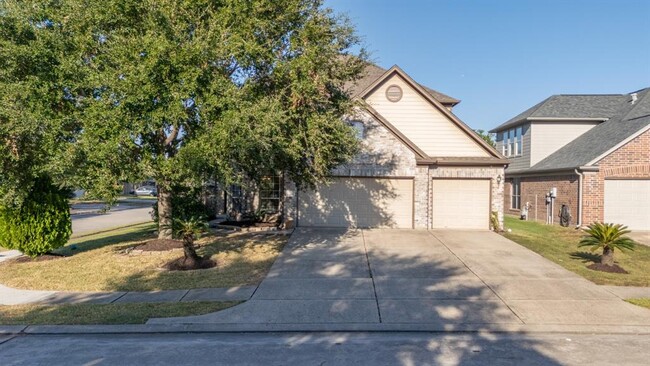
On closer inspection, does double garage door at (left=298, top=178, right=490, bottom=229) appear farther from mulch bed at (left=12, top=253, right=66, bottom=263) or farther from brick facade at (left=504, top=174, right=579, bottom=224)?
mulch bed at (left=12, top=253, right=66, bottom=263)

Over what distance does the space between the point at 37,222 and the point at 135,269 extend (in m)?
3.43

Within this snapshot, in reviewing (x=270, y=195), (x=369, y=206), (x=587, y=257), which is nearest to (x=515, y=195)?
(x=369, y=206)

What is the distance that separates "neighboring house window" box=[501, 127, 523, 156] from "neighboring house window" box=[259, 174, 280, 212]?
1535 cm

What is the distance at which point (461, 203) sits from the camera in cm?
1848

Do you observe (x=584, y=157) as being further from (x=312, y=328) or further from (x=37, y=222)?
(x=37, y=222)

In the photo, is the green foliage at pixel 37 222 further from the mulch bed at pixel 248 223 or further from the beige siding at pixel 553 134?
the beige siding at pixel 553 134

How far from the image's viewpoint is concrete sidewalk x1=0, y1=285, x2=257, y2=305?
888cm

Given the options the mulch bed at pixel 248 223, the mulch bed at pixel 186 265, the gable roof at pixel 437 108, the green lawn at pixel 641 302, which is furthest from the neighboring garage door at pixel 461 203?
the mulch bed at pixel 186 265

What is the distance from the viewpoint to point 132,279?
35.0ft

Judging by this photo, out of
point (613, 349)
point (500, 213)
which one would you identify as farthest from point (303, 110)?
point (500, 213)

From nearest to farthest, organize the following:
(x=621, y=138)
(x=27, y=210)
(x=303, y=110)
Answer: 1. (x=303, y=110)
2. (x=27, y=210)
3. (x=621, y=138)

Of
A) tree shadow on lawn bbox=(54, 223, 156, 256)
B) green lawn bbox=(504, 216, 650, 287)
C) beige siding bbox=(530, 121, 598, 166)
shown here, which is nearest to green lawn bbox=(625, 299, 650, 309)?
green lawn bbox=(504, 216, 650, 287)

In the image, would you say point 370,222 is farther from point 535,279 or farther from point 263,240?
point 535,279

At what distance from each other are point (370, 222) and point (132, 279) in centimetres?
997
